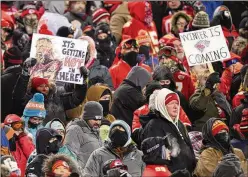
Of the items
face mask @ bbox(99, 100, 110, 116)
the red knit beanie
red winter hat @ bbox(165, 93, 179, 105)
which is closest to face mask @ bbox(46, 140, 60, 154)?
red winter hat @ bbox(165, 93, 179, 105)

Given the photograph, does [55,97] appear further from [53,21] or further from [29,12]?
[29,12]

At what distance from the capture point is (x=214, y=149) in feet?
59.2

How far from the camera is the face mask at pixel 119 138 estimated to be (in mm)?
17547

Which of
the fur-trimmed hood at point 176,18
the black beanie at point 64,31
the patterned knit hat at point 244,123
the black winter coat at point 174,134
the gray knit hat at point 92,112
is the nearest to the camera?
the black winter coat at point 174,134

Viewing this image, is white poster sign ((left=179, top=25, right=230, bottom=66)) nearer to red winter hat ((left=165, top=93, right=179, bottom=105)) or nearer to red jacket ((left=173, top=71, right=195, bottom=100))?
red jacket ((left=173, top=71, right=195, bottom=100))

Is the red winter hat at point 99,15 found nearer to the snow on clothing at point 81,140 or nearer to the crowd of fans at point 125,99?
the crowd of fans at point 125,99

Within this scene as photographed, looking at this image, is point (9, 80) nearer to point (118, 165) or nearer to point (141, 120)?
point (141, 120)

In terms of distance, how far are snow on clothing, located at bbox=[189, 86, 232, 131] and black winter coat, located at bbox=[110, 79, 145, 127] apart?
0.78m

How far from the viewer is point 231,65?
23.0 metres

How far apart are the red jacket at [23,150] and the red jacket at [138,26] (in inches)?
244

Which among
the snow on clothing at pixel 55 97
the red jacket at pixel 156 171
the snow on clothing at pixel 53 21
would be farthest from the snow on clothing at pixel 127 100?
the snow on clothing at pixel 53 21

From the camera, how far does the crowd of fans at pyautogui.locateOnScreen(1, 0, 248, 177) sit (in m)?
17.4

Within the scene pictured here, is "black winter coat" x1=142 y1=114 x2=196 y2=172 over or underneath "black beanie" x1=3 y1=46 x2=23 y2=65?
underneath

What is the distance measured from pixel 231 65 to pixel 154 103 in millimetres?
5037
